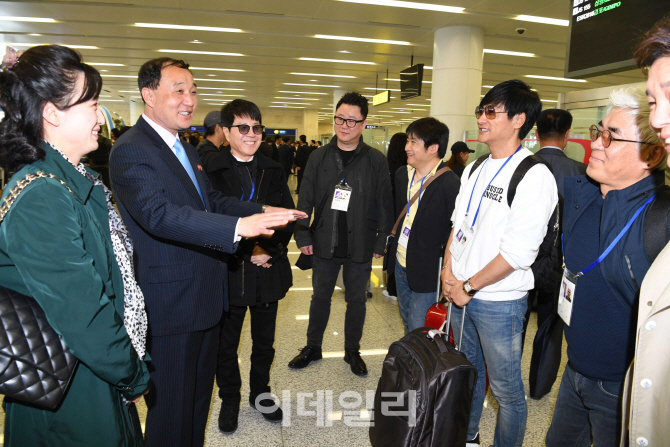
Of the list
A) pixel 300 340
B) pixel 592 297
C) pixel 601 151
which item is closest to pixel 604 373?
pixel 592 297

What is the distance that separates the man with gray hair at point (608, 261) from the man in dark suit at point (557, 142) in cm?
149

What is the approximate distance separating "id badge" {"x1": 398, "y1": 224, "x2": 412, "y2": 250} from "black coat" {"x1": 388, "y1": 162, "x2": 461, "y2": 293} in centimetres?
8

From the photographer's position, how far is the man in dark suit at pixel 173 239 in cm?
148

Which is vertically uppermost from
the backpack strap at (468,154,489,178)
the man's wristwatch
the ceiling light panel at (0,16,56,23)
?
the ceiling light panel at (0,16,56,23)

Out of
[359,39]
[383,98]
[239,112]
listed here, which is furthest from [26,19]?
[239,112]

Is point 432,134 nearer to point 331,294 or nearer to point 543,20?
point 331,294

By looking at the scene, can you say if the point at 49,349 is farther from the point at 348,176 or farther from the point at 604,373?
the point at 348,176

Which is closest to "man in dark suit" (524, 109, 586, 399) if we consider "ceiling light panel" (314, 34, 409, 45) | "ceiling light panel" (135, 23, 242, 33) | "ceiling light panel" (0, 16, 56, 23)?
"ceiling light panel" (314, 34, 409, 45)

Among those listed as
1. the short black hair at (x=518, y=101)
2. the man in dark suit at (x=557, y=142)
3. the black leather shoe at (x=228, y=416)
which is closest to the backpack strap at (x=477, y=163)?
the short black hair at (x=518, y=101)

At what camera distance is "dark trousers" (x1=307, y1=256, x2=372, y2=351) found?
293 centimetres

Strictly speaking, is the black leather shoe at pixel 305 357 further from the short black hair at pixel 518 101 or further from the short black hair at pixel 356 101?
the short black hair at pixel 518 101

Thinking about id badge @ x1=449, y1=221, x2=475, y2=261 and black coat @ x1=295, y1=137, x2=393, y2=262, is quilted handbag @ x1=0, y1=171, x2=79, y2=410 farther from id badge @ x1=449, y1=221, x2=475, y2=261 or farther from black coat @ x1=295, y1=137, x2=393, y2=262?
black coat @ x1=295, y1=137, x2=393, y2=262

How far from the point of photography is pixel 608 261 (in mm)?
1289

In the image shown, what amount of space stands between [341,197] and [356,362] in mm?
1220
